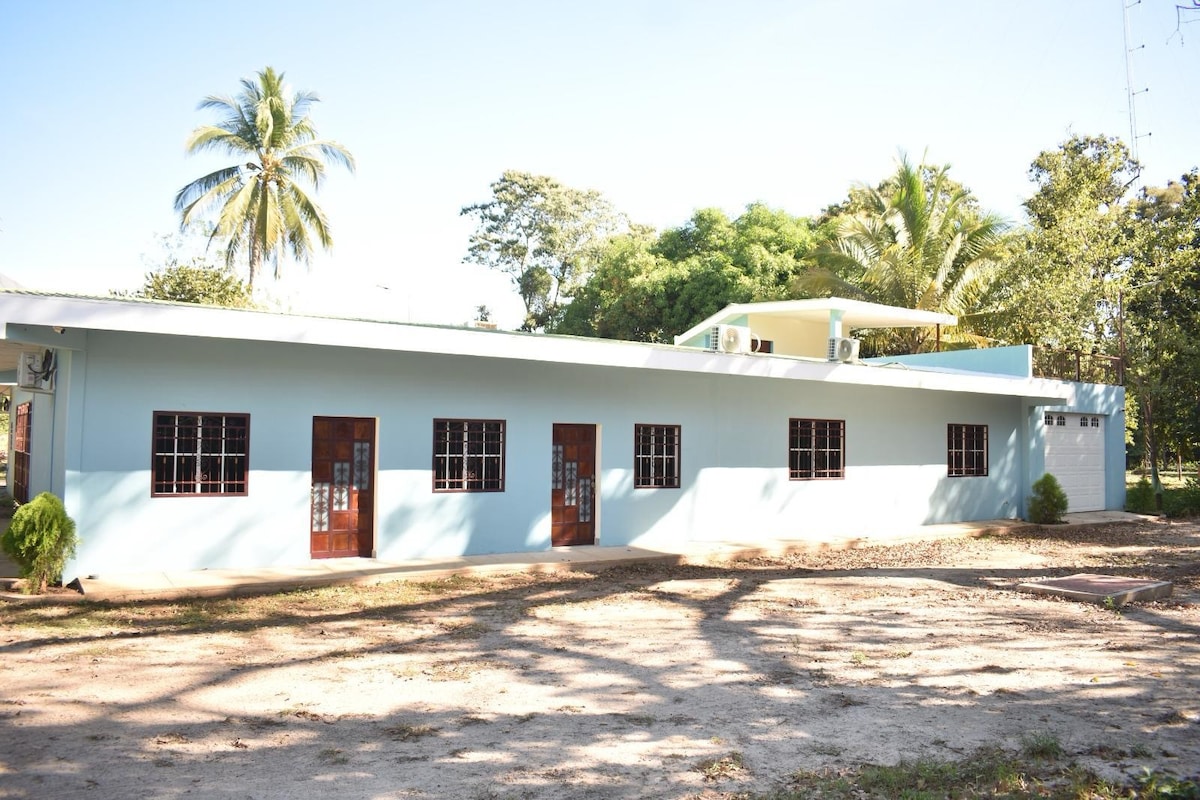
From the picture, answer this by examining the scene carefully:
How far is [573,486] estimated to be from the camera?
13820 mm

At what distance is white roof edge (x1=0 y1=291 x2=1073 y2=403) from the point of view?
8953 mm

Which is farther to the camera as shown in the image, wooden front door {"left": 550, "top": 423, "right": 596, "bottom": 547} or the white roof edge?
wooden front door {"left": 550, "top": 423, "right": 596, "bottom": 547}

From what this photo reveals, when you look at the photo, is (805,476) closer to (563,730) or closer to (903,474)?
(903,474)

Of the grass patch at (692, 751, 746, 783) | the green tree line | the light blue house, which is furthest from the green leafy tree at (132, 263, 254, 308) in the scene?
the grass patch at (692, 751, 746, 783)

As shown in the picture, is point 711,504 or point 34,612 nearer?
point 34,612

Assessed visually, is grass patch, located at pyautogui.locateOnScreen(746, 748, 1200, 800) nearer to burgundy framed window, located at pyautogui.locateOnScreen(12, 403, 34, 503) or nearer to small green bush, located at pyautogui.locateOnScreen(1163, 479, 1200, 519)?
burgundy framed window, located at pyautogui.locateOnScreen(12, 403, 34, 503)

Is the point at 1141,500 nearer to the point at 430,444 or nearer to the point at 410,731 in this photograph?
the point at 430,444

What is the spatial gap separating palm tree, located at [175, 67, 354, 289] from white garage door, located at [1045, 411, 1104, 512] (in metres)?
23.6

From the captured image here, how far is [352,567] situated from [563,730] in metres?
6.31

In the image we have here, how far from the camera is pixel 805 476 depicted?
16.3 meters

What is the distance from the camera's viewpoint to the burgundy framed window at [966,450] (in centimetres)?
1872

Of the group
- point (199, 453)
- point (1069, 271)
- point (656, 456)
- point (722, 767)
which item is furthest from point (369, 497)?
point (1069, 271)

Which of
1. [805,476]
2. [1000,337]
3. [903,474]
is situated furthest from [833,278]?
[805,476]

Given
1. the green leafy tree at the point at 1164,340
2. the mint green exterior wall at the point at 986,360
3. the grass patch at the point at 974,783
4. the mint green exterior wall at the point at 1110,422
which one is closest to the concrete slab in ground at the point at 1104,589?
the grass patch at the point at 974,783
